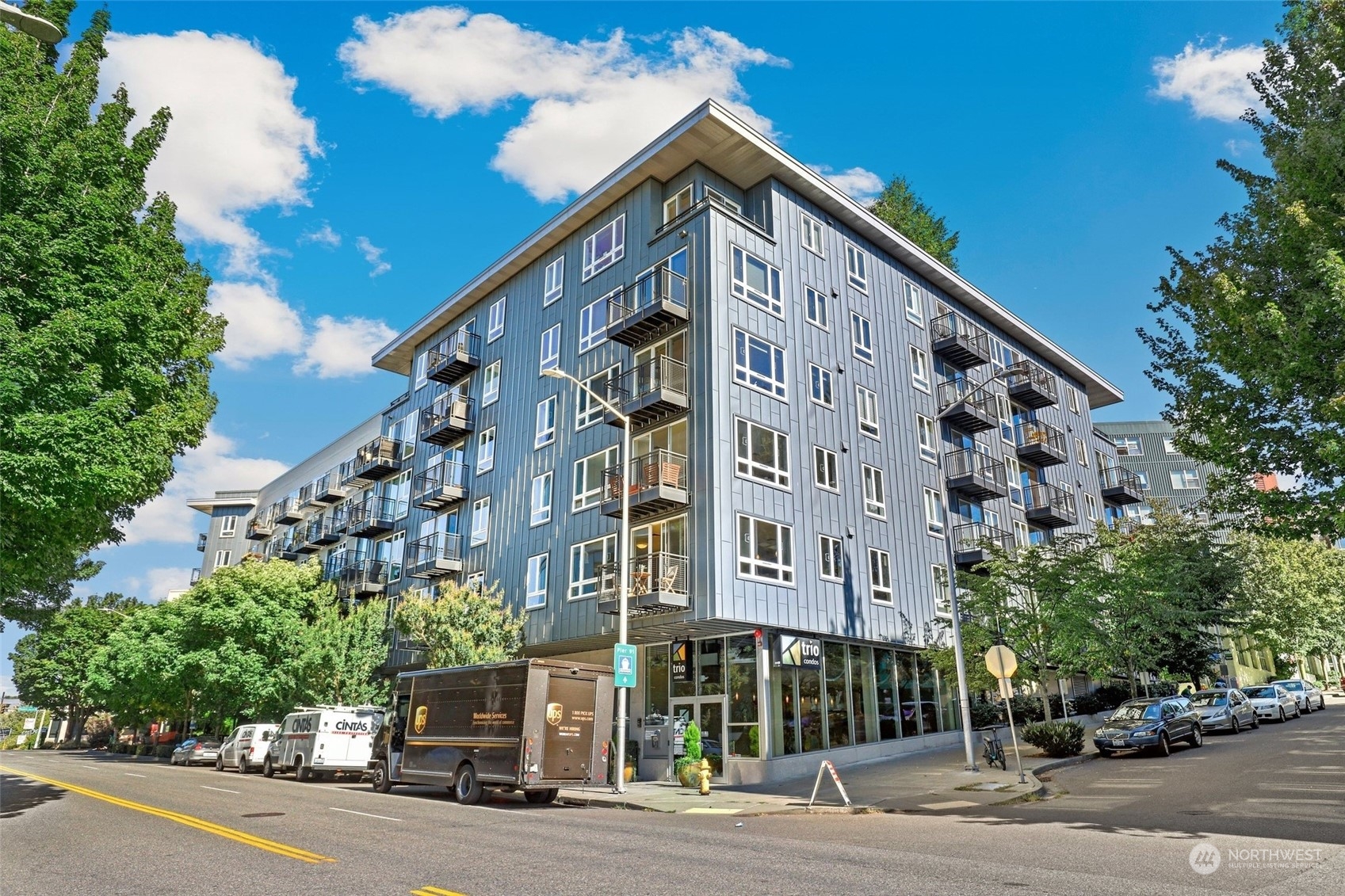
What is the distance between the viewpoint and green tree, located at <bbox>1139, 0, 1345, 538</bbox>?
44.3ft

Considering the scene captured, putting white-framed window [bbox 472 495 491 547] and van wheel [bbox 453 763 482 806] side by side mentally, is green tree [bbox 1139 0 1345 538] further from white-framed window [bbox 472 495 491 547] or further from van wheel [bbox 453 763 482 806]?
white-framed window [bbox 472 495 491 547]

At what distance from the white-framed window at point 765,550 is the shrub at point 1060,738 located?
27.0 feet

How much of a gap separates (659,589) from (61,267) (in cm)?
1539

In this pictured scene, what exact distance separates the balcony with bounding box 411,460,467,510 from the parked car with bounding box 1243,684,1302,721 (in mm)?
32382

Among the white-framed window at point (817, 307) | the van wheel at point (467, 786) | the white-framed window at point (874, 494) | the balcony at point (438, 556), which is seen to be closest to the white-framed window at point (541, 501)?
the balcony at point (438, 556)

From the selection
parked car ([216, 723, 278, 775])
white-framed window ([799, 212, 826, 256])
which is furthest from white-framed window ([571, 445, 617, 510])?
parked car ([216, 723, 278, 775])

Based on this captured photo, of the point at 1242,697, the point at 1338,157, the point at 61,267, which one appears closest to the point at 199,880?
the point at 61,267

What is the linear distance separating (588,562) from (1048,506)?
2348 centimetres

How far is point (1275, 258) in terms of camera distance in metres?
15.1

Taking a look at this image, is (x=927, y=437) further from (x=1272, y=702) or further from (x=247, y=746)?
(x=247, y=746)

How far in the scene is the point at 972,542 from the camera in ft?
99.7

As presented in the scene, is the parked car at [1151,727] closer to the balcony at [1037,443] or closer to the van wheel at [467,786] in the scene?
the balcony at [1037,443]

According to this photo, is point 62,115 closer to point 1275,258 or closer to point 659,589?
point 659,589

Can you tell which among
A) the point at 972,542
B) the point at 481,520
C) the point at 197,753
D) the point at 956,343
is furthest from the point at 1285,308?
the point at 197,753
